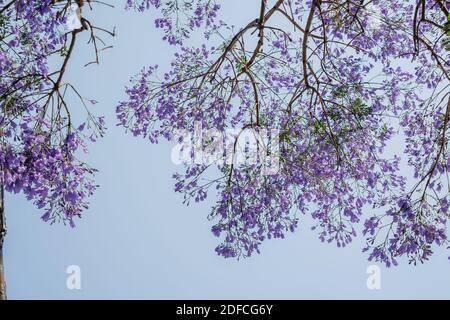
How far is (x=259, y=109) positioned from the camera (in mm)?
7438

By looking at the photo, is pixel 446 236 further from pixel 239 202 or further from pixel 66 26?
pixel 66 26

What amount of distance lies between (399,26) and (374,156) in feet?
5.37

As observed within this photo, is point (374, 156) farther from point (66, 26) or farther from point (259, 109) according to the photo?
point (66, 26)

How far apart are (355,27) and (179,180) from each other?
9.09ft

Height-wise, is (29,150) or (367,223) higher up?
(29,150)

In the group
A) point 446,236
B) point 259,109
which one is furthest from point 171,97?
point 446,236

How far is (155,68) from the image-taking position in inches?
316

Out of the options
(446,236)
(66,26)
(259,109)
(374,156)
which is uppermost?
(66,26)

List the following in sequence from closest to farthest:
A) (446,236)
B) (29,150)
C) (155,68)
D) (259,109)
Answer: (29,150)
(446,236)
(259,109)
(155,68)

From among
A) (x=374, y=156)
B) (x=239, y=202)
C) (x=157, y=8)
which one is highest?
(x=157, y=8)

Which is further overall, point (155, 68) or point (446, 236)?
point (155, 68)

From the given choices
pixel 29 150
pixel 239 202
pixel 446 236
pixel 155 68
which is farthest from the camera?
pixel 155 68
